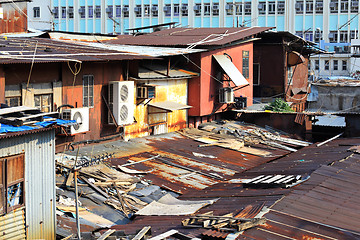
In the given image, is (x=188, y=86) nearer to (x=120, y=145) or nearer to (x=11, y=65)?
(x=120, y=145)

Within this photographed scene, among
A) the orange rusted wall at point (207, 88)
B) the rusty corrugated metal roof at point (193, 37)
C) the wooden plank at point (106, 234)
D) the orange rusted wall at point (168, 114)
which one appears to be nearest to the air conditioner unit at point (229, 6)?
the rusty corrugated metal roof at point (193, 37)

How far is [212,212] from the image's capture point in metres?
12.6

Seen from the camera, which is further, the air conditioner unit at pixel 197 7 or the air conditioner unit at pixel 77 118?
the air conditioner unit at pixel 197 7

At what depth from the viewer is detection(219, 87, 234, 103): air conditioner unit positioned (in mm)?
25422

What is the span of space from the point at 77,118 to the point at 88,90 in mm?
1489

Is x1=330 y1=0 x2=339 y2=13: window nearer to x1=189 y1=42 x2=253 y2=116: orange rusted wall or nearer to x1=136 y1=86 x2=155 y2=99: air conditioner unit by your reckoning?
x1=189 y1=42 x2=253 y2=116: orange rusted wall

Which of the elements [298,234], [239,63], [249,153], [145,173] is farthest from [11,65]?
[239,63]

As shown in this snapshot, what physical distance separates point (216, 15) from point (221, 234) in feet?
173

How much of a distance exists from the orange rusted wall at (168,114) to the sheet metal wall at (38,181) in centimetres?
816

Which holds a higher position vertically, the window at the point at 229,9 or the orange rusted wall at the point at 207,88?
the window at the point at 229,9

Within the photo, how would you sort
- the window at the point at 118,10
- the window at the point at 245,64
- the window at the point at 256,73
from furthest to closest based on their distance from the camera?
the window at the point at 118,10 → the window at the point at 256,73 → the window at the point at 245,64

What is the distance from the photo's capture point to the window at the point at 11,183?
10.7 m

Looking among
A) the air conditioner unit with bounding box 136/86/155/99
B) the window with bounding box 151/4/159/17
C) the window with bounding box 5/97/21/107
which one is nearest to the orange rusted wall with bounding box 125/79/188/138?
the air conditioner unit with bounding box 136/86/155/99

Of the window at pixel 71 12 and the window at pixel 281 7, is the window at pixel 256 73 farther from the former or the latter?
the window at pixel 71 12
